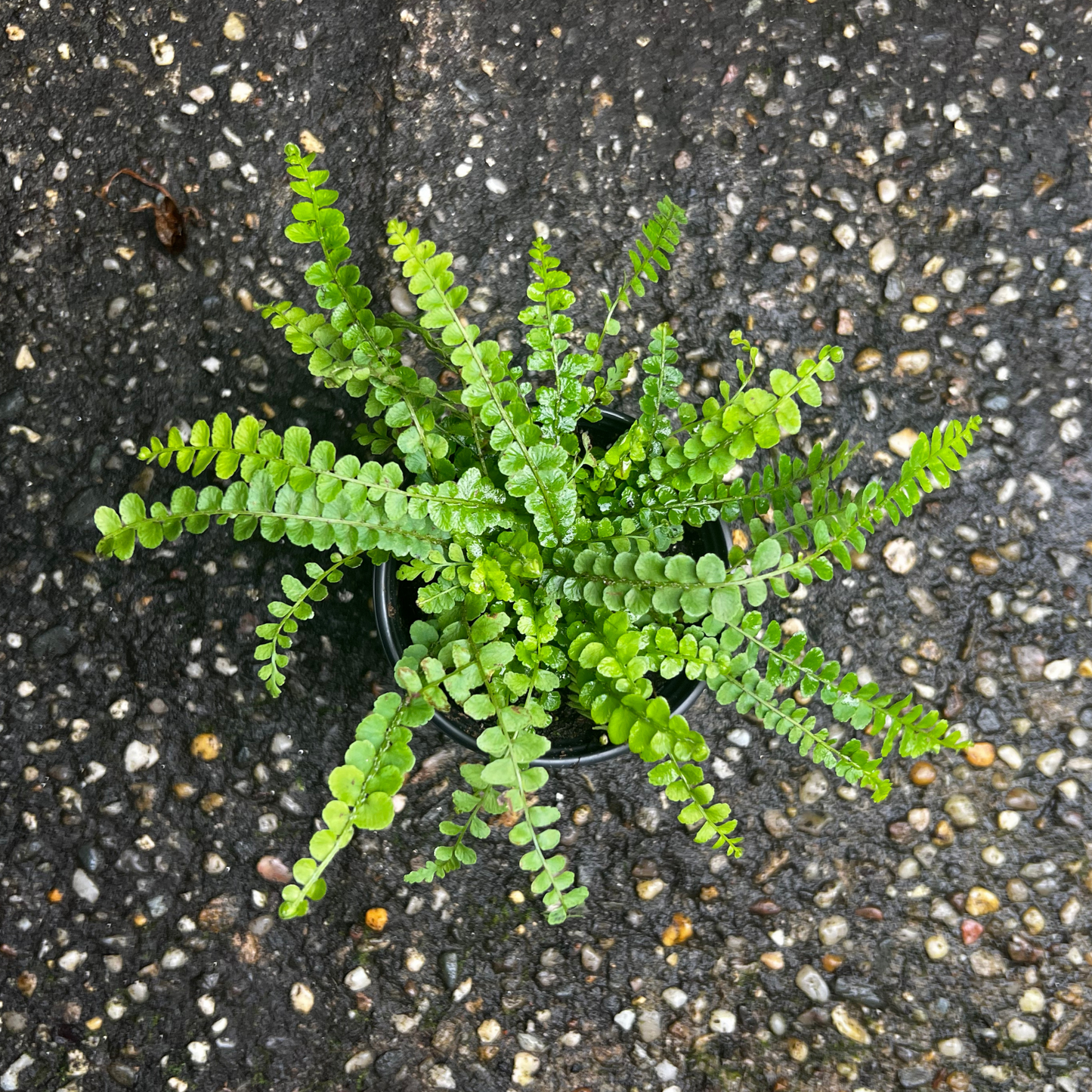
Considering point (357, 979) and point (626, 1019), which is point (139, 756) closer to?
point (357, 979)

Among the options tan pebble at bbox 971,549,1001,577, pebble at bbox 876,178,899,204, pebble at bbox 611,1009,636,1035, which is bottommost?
pebble at bbox 611,1009,636,1035

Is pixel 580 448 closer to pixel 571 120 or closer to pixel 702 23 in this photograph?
pixel 571 120

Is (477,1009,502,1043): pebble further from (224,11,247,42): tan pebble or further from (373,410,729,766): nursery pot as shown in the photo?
(224,11,247,42): tan pebble

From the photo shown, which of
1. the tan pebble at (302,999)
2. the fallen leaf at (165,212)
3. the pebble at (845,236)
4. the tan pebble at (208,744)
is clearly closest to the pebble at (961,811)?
the pebble at (845,236)

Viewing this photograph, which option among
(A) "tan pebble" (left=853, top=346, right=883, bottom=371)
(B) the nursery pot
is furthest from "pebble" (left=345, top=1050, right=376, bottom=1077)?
(A) "tan pebble" (left=853, top=346, right=883, bottom=371)

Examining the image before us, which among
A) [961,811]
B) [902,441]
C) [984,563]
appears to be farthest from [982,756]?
[902,441]
